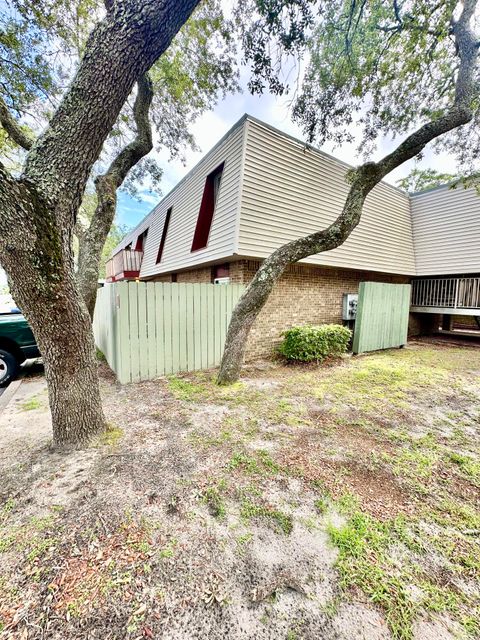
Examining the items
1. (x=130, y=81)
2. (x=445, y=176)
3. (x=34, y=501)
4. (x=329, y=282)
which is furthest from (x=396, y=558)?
(x=445, y=176)

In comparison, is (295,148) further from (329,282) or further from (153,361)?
(153,361)

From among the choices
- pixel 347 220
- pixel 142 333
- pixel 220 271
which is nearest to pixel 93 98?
pixel 142 333

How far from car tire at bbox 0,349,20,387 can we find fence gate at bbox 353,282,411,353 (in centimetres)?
844

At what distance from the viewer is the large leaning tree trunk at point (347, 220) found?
4812 millimetres

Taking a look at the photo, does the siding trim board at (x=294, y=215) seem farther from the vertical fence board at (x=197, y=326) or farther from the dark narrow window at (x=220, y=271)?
the vertical fence board at (x=197, y=326)

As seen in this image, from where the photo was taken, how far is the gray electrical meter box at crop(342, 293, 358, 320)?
336 inches

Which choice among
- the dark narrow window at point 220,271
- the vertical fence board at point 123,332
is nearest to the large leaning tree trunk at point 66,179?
the vertical fence board at point 123,332

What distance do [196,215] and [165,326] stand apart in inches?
165

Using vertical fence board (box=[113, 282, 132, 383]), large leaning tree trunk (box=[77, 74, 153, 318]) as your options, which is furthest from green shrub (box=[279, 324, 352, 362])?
large leaning tree trunk (box=[77, 74, 153, 318])

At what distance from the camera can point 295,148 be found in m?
6.79

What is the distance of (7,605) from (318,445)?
2653mm

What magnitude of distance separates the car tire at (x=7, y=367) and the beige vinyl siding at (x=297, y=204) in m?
5.35

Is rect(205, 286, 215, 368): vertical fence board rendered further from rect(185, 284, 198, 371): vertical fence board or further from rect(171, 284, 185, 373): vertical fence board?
rect(171, 284, 185, 373): vertical fence board

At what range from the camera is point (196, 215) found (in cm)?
771
